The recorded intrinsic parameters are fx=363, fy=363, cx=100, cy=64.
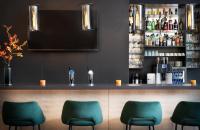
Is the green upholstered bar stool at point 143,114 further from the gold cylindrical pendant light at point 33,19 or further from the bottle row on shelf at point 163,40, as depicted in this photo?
the bottle row on shelf at point 163,40

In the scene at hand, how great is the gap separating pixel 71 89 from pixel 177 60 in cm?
442

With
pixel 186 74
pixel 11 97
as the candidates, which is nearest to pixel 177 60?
pixel 186 74

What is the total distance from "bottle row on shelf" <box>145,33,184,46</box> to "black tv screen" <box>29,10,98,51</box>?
173 centimetres

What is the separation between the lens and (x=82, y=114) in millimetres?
4508

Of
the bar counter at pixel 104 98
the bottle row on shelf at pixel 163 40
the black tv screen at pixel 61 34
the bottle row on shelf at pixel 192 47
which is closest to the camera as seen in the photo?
the bar counter at pixel 104 98

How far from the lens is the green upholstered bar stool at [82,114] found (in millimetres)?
4512

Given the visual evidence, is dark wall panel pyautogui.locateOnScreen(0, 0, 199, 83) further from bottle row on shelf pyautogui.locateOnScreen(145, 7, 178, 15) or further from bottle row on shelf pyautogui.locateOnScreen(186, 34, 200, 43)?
bottle row on shelf pyautogui.locateOnScreen(186, 34, 200, 43)

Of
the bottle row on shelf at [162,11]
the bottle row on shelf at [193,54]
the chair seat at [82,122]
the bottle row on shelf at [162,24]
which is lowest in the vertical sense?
the chair seat at [82,122]

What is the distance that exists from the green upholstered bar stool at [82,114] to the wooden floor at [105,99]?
0.61 m

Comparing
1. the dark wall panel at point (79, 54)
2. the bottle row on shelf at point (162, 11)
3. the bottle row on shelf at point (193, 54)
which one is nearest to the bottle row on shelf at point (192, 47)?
the bottle row on shelf at point (193, 54)

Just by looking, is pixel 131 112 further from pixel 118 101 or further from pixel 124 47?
pixel 124 47

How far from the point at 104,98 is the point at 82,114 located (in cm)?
76

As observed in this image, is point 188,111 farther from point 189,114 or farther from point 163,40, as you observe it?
point 163,40

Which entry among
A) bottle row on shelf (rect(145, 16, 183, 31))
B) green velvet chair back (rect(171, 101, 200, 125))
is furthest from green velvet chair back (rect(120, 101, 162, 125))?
bottle row on shelf (rect(145, 16, 183, 31))
